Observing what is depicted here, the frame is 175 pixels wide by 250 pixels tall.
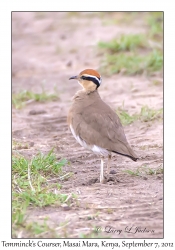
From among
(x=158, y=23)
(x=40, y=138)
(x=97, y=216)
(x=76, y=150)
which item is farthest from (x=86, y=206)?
(x=158, y=23)

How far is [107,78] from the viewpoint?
10227 millimetres

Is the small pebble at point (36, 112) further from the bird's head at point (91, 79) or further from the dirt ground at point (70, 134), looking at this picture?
the bird's head at point (91, 79)

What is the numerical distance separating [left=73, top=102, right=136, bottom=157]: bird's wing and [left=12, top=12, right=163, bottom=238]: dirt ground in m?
0.34

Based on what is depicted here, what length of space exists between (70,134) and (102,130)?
5.41 feet

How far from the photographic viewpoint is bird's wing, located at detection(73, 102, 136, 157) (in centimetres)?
623

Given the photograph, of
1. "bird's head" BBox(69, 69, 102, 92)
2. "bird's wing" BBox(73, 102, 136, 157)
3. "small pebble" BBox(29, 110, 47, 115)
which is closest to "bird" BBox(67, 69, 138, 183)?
"bird's wing" BBox(73, 102, 136, 157)

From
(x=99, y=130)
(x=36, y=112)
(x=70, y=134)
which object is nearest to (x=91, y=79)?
(x=99, y=130)

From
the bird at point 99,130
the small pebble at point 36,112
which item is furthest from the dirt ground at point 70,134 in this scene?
the bird at point 99,130

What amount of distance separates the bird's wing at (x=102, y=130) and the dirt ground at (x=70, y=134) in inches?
13.5

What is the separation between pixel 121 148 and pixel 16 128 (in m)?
2.32

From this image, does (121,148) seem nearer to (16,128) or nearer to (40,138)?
(40,138)

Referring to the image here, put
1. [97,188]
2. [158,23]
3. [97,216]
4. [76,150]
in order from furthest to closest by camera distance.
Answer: [158,23], [76,150], [97,188], [97,216]

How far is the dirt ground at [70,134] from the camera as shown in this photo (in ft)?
17.5
